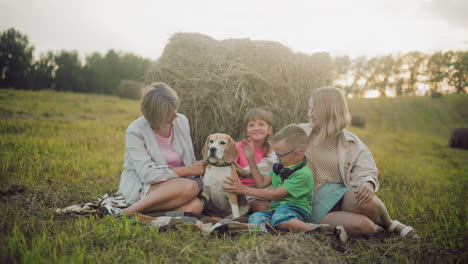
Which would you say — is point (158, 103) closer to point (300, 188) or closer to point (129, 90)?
point (300, 188)

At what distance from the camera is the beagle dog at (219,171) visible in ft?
10.9

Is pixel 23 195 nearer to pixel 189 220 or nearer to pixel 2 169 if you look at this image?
pixel 2 169

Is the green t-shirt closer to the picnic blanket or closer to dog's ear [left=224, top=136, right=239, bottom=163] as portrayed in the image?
the picnic blanket

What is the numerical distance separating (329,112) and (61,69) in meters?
25.7

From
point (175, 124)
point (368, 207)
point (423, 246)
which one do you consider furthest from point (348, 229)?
point (175, 124)

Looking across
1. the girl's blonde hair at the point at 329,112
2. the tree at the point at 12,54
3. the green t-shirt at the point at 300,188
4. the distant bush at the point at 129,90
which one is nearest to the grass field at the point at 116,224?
the green t-shirt at the point at 300,188

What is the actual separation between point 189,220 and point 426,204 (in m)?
3.38

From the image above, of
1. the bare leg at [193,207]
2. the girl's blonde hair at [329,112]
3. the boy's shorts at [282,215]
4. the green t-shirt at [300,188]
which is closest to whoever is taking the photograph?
the boy's shorts at [282,215]

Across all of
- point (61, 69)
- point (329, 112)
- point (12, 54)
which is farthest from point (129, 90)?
point (329, 112)

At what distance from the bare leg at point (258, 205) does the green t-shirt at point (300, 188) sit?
49 cm

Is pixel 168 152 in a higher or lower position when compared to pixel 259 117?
lower

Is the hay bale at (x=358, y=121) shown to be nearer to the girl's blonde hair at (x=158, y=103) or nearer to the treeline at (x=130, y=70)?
the treeline at (x=130, y=70)

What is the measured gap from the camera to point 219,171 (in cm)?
337

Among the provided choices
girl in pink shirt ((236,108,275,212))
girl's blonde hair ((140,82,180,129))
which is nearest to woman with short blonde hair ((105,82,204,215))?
girl's blonde hair ((140,82,180,129))
